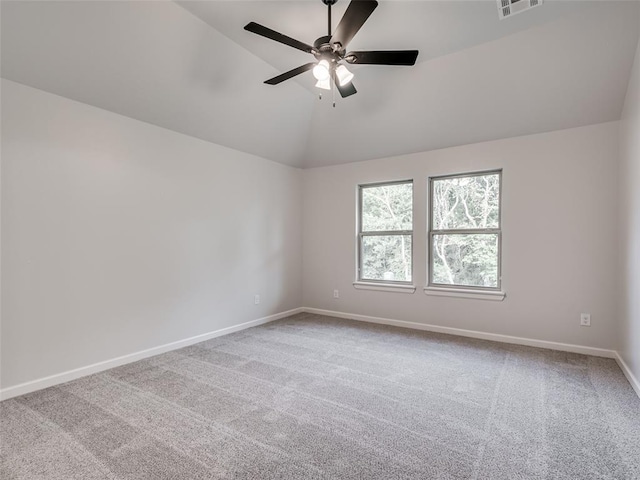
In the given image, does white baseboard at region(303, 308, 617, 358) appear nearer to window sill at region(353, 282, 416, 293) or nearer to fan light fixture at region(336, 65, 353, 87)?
window sill at region(353, 282, 416, 293)

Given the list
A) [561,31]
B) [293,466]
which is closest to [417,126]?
[561,31]

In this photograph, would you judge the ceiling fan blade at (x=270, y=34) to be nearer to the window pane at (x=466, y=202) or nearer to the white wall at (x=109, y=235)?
the white wall at (x=109, y=235)

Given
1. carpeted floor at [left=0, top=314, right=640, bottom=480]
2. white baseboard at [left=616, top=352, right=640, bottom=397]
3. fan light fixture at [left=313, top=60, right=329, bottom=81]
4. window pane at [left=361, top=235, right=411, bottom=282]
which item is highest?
fan light fixture at [left=313, top=60, right=329, bottom=81]

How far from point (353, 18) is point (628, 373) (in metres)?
3.57

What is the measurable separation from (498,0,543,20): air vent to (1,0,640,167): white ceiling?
8 cm

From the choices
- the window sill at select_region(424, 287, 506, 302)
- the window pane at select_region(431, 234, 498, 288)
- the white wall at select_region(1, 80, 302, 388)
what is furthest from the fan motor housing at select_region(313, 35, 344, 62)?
the window sill at select_region(424, 287, 506, 302)

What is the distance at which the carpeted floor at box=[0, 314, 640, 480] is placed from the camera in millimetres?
1702

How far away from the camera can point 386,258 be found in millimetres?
4734

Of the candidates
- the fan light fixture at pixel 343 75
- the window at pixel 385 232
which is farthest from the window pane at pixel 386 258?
the fan light fixture at pixel 343 75

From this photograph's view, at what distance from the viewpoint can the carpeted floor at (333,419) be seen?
1702 millimetres

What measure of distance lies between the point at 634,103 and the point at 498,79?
1.11 meters

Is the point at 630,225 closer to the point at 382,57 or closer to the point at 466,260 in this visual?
the point at 466,260

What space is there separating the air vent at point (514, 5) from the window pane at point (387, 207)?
7.28 feet

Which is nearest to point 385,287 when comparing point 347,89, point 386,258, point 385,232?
point 386,258
